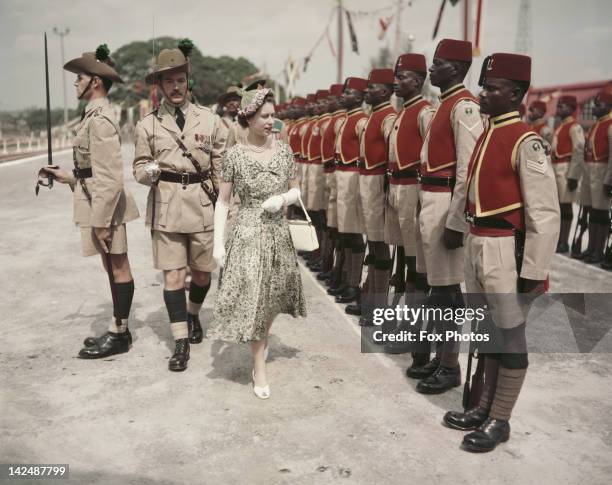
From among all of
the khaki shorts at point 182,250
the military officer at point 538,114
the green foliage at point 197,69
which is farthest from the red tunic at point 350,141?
the green foliage at point 197,69

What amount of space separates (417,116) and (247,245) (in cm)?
181

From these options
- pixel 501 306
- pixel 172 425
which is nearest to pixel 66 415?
pixel 172 425

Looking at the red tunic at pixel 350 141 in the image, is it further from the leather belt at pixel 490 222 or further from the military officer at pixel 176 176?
the leather belt at pixel 490 222

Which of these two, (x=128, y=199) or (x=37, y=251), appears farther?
(x=37, y=251)

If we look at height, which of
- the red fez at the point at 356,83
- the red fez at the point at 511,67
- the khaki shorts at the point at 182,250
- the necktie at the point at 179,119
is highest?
the red fez at the point at 356,83

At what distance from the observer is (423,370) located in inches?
179

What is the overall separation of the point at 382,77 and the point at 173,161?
2322 millimetres

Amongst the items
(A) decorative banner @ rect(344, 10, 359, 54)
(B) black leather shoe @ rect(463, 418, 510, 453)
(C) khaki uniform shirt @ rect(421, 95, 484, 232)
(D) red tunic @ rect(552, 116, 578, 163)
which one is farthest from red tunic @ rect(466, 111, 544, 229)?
(A) decorative banner @ rect(344, 10, 359, 54)

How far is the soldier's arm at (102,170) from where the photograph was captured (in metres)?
4.66

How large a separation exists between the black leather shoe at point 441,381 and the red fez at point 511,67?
2.12 meters

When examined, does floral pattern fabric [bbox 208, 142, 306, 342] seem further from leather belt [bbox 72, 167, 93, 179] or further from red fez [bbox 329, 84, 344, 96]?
red fez [bbox 329, 84, 344, 96]

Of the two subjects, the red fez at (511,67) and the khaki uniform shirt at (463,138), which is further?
the khaki uniform shirt at (463,138)

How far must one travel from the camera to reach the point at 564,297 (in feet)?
23.3

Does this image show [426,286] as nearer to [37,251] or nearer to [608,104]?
[608,104]
